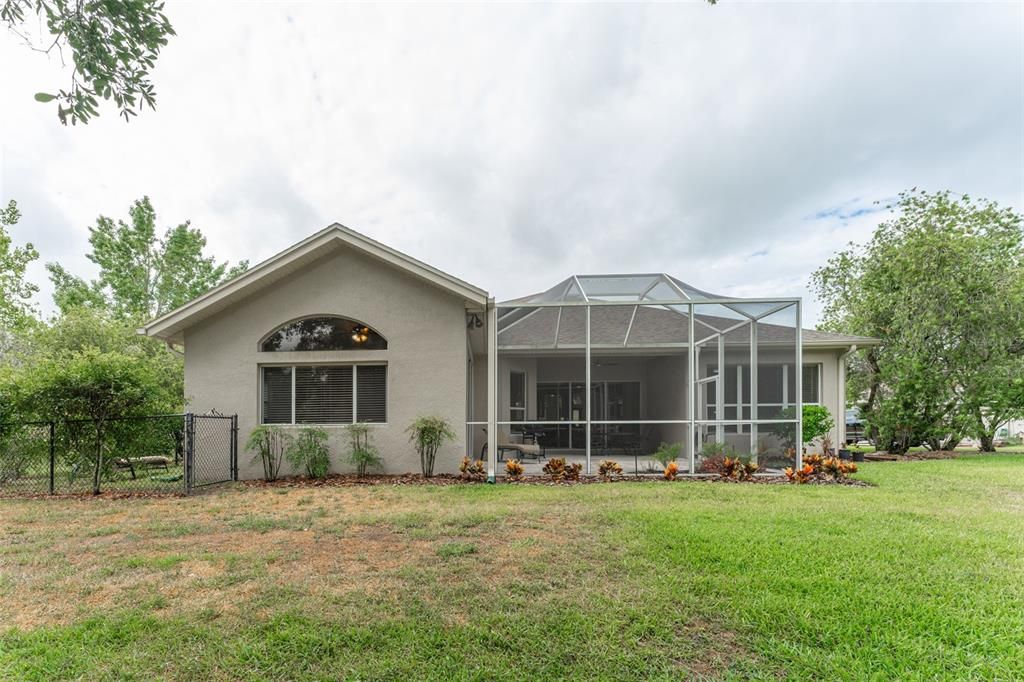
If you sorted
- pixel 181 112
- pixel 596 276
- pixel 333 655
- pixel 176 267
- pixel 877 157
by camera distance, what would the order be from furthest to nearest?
1. pixel 176 267
2. pixel 877 157
3. pixel 596 276
4. pixel 181 112
5. pixel 333 655

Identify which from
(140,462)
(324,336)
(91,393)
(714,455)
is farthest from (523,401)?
(91,393)

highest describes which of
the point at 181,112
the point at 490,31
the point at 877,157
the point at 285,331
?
the point at 490,31

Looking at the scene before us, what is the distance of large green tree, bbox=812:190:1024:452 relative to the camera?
14461 mm

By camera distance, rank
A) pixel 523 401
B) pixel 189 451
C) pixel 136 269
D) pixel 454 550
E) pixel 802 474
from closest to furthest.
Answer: pixel 454 550
pixel 189 451
pixel 802 474
pixel 523 401
pixel 136 269

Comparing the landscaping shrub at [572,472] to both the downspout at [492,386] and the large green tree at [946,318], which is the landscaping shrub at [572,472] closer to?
the downspout at [492,386]

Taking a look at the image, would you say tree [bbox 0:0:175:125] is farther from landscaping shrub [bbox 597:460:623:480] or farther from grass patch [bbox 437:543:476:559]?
landscaping shrub [bbox 597:460:623:480]

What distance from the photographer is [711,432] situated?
9.52 metres

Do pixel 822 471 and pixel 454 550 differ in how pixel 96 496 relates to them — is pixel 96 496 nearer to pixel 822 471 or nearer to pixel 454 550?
pixel 454 550

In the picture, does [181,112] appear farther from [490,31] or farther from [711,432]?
[711,432]

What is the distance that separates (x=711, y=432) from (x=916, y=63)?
23.2ft

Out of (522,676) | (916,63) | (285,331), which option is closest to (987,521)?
(522,676)

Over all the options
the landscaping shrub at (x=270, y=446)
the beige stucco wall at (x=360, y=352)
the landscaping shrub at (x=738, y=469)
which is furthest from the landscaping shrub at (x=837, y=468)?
the landscaping shrub at (x=270, y=446)

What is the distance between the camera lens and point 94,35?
131 inches

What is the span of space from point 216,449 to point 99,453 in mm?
1823
